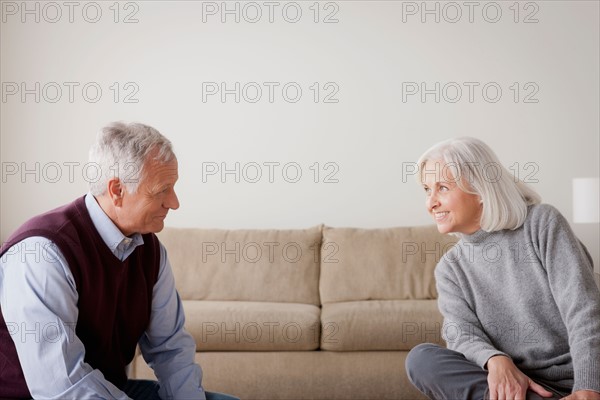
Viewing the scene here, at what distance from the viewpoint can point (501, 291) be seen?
6.64 ft

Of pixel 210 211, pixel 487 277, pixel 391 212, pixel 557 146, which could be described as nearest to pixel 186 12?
pixel 210 211

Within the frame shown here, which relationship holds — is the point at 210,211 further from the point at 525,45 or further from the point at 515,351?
the point at 515,351

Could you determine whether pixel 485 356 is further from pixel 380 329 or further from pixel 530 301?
pixel 380 329

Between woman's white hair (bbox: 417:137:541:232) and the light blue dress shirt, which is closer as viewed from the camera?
the light blue dress shirt

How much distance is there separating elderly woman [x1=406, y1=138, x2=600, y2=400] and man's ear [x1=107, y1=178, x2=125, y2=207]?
853mm

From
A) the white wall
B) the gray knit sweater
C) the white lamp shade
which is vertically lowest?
the gray knit sweater

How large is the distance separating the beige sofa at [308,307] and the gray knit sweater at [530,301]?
4.44ft

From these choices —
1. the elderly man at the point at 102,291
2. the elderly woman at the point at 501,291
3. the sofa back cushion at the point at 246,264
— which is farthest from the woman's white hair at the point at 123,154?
the sofa back cushion at the point at 246,264

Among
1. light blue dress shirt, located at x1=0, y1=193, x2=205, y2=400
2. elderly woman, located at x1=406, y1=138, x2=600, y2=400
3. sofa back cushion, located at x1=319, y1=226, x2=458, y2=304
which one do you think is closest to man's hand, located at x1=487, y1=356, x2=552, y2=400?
elderly woman, located at x1=406, y1=138, x2=600, y2=400

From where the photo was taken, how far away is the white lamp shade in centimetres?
404

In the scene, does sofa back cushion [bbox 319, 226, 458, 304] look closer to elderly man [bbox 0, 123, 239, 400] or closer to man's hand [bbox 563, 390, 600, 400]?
elderly man [bbox 0, 123, 239, 400]

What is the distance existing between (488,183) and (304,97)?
277 cm

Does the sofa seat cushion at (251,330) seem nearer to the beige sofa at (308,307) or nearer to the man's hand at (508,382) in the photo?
the beige sofa at (308,307)

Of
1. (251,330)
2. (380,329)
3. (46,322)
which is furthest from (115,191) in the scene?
(380,329)
